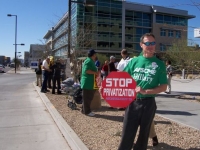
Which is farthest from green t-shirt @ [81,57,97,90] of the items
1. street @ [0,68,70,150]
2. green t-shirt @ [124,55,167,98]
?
green t-shirt @ [124,55,167,98]

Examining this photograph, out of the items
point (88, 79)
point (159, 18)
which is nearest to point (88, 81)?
point (88, 79)

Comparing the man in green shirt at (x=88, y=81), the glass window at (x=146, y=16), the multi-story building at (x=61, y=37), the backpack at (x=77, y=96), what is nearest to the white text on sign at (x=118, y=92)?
the man in green shirt at (x=88, y=81)

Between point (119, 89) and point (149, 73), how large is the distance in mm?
467

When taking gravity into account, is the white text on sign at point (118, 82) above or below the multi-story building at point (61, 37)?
below

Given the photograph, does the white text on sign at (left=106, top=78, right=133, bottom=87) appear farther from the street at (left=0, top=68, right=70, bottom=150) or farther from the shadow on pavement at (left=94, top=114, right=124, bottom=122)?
the shadow on pavement at (left=94, top=114, right=124, bottom=122)

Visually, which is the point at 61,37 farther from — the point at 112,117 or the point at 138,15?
the point at 138,15

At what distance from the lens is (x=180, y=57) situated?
4082 mm

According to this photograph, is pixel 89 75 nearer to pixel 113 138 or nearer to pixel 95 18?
pixel 113 138

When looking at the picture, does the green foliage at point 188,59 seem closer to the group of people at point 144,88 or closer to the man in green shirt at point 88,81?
the group of people at point 144,88

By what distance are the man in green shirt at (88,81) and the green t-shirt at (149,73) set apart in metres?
3.58

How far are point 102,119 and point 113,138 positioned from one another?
1655 mm

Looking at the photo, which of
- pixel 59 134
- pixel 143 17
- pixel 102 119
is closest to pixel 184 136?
pixel 102 119

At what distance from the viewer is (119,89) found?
339 cm

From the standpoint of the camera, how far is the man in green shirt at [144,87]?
10.5 feet
